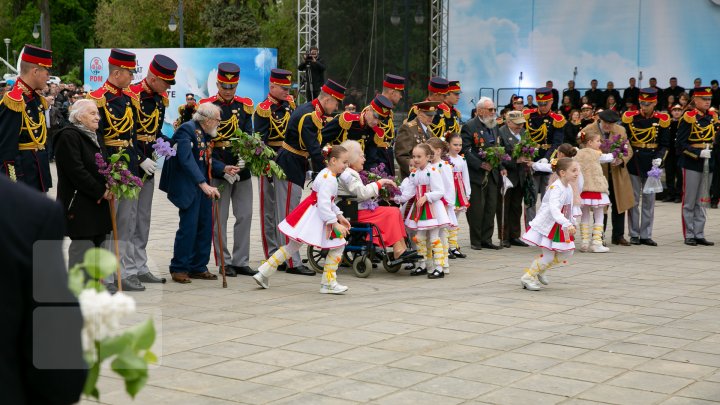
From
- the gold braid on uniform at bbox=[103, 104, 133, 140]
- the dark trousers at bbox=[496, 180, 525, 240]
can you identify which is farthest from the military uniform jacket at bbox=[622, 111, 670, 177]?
the gold braid on uniform at bbox=[103, 104, 133, 140]

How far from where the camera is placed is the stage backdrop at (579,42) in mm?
24297

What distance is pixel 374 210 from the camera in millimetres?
10820

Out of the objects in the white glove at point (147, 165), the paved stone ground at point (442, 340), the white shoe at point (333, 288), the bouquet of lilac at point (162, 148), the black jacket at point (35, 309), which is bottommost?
the paved stone ground at point (442, 340)

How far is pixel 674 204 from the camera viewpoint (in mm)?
19047

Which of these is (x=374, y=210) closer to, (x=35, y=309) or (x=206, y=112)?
(x=206, y=112)

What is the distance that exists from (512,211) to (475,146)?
1.04 m

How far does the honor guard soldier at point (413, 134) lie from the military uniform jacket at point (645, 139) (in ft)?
10.1

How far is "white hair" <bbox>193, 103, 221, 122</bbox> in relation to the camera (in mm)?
9820

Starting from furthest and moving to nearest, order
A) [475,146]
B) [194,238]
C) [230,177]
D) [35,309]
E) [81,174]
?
1. [475,146]
2. [230,177]
3. [194,238]
4. [81,174]
5. [35,309]

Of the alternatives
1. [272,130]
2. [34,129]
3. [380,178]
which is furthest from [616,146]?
[34,129]

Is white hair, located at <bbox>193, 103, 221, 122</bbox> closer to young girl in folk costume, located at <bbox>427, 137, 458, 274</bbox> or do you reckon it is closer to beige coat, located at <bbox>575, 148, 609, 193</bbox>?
young girl in folk costume, located at <bbox>427, 137, 458, 274</bbox>

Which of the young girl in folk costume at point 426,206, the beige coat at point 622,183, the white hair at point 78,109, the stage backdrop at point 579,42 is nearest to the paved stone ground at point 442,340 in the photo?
the young girl in folk costume at point 426,206

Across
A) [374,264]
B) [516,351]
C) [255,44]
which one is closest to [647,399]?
[516,351]

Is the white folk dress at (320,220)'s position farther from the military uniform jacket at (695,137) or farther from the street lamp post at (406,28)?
the street lamp post at (406,28)
